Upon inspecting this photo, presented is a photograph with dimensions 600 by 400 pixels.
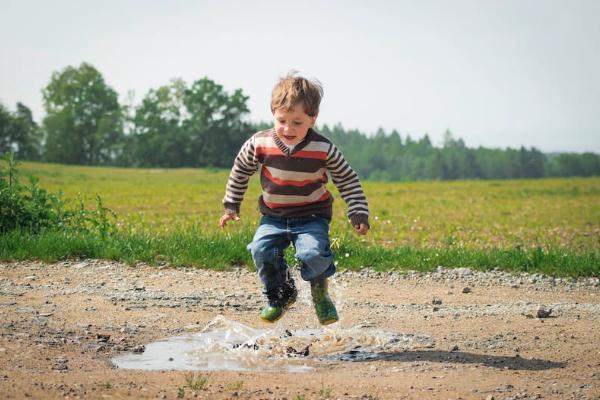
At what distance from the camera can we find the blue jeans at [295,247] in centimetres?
620

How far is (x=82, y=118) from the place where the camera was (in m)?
74.6

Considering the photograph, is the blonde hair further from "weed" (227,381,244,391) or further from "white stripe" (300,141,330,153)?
"weed" (227,381,244,391)

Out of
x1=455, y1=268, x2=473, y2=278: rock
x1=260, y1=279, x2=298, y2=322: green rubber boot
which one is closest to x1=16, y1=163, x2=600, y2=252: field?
x1=455, y1=268, x2=473, y2=278: rock

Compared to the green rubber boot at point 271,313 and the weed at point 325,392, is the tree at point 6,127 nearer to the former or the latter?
the green rubber boot at point 271,313


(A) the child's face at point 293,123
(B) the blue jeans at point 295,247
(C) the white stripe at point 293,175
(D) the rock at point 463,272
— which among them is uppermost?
(A) the child's face at point 293,123

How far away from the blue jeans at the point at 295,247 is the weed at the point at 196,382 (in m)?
1.32

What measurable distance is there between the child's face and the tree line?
59662 mm

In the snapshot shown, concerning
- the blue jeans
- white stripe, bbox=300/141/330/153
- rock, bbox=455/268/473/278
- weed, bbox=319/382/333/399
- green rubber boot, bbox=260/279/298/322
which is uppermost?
white stripe, bbox=300/141/330/153

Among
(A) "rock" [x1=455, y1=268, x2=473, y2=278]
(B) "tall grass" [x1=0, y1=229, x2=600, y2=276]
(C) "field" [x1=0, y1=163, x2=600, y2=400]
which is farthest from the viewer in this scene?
(B) "tall grass" [x1=0, y1=229, x2=600, y2=276]

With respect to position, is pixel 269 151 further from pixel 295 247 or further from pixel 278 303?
pixel 278 303

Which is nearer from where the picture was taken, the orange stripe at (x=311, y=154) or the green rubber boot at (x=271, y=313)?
the orange stripe at (x=311, y=154)

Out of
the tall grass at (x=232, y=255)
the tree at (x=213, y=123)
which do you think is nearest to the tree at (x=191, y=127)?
the tree at (x=213, y=123)

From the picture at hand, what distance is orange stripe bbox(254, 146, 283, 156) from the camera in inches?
248

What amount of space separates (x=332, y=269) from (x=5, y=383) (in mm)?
2414
